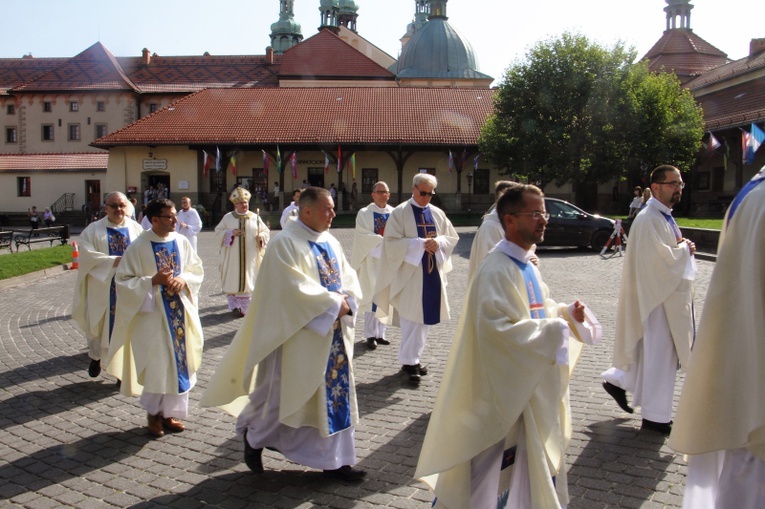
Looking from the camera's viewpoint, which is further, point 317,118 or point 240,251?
point 317,118

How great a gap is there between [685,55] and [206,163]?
121 feet

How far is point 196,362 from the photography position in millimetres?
5816

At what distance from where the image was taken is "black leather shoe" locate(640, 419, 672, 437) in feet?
17.4

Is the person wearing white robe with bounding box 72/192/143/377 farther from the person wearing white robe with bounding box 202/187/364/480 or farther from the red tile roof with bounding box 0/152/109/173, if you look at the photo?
the red tile roof with bounding box 0/152/109/173

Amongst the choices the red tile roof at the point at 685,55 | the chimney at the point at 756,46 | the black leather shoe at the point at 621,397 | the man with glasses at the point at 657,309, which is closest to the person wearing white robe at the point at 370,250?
the black leather shoe at the point at 621,397

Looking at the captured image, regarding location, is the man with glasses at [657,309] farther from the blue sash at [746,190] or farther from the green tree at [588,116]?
the green tree at [588,116]

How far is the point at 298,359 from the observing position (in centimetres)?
449

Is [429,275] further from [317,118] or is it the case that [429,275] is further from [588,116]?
[317,118]

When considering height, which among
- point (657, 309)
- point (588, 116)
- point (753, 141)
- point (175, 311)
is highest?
point (588, 116)

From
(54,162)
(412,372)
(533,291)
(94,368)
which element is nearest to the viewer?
(533,291)

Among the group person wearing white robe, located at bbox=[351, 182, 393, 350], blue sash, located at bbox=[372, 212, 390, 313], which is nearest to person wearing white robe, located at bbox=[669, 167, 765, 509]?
person wearing white robe, located at bbox=[351, 182, 393, 350]

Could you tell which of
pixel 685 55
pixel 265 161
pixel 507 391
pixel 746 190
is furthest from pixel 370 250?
A: pixel 685 55

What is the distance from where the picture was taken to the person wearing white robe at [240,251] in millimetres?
11305

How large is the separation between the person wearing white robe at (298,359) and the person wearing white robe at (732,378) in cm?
214
